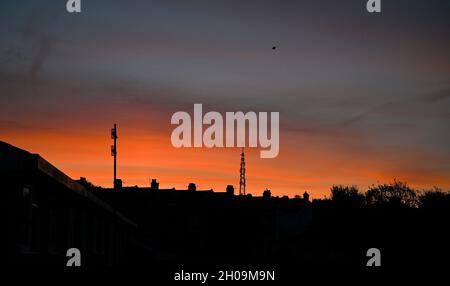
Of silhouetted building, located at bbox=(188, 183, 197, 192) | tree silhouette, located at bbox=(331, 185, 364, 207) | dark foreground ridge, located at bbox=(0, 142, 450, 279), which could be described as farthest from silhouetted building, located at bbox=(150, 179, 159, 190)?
tree silhouette, located at bbox=(331, 185, 364, 207)

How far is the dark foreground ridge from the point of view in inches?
928

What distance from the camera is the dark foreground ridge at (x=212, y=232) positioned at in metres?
23.6

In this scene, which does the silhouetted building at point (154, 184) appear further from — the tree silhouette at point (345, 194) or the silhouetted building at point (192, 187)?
the tree silhouette at point (345, 194)

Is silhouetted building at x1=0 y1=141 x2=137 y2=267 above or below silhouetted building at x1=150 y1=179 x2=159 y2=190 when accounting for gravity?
below

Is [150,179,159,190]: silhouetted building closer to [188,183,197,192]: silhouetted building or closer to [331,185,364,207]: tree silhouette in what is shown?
[188,183,197,192]: silhouetted building

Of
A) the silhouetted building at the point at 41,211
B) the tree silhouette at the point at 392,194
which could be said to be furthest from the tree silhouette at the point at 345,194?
the silhouetted building at the point at 41,211

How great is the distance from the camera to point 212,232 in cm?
6091

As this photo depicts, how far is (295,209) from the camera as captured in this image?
80.2 meters

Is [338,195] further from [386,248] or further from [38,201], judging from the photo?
[38,201]

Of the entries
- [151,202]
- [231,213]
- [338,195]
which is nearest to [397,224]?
[231,213]

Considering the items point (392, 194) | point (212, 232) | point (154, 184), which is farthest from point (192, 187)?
point (392, 194)

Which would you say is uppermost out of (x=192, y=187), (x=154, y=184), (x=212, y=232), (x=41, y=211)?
(x=154, y=184)

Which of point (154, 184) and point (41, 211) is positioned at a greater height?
point (154, 184)

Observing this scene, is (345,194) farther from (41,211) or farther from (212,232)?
(41,211)
